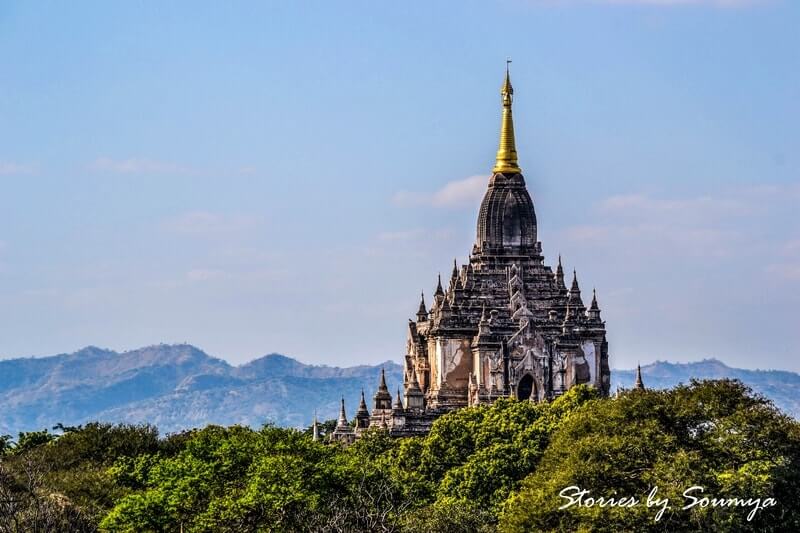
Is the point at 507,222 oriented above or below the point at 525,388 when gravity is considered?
above

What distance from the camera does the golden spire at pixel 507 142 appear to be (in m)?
111

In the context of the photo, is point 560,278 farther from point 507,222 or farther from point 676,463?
point 676,463

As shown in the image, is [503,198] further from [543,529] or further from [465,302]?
[543,529]

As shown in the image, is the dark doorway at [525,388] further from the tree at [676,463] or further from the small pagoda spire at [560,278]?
the tree at [676,463]

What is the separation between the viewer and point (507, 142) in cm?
11181

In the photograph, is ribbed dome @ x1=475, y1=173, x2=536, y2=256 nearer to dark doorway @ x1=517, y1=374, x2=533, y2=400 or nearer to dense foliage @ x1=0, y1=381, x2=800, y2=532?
dark doorway @ x1=517, y1=374, x2=533, y2=400

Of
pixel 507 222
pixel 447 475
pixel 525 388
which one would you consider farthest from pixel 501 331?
pixel 447 475

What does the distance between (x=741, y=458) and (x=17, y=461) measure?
32184 mm

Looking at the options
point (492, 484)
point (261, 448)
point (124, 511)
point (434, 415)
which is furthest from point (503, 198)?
point (124, 511)

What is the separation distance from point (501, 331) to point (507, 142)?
38.9 ft

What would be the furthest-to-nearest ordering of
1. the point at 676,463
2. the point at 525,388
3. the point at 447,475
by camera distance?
the point at 525,388 < the point at 447,475 < the point at 676,463

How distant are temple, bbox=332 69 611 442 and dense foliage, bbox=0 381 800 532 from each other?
734 inches

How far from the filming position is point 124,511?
6406 centimetres

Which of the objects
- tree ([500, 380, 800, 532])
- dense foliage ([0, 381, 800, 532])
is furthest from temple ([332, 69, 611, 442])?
tree ([500, 380, 800, 532])
